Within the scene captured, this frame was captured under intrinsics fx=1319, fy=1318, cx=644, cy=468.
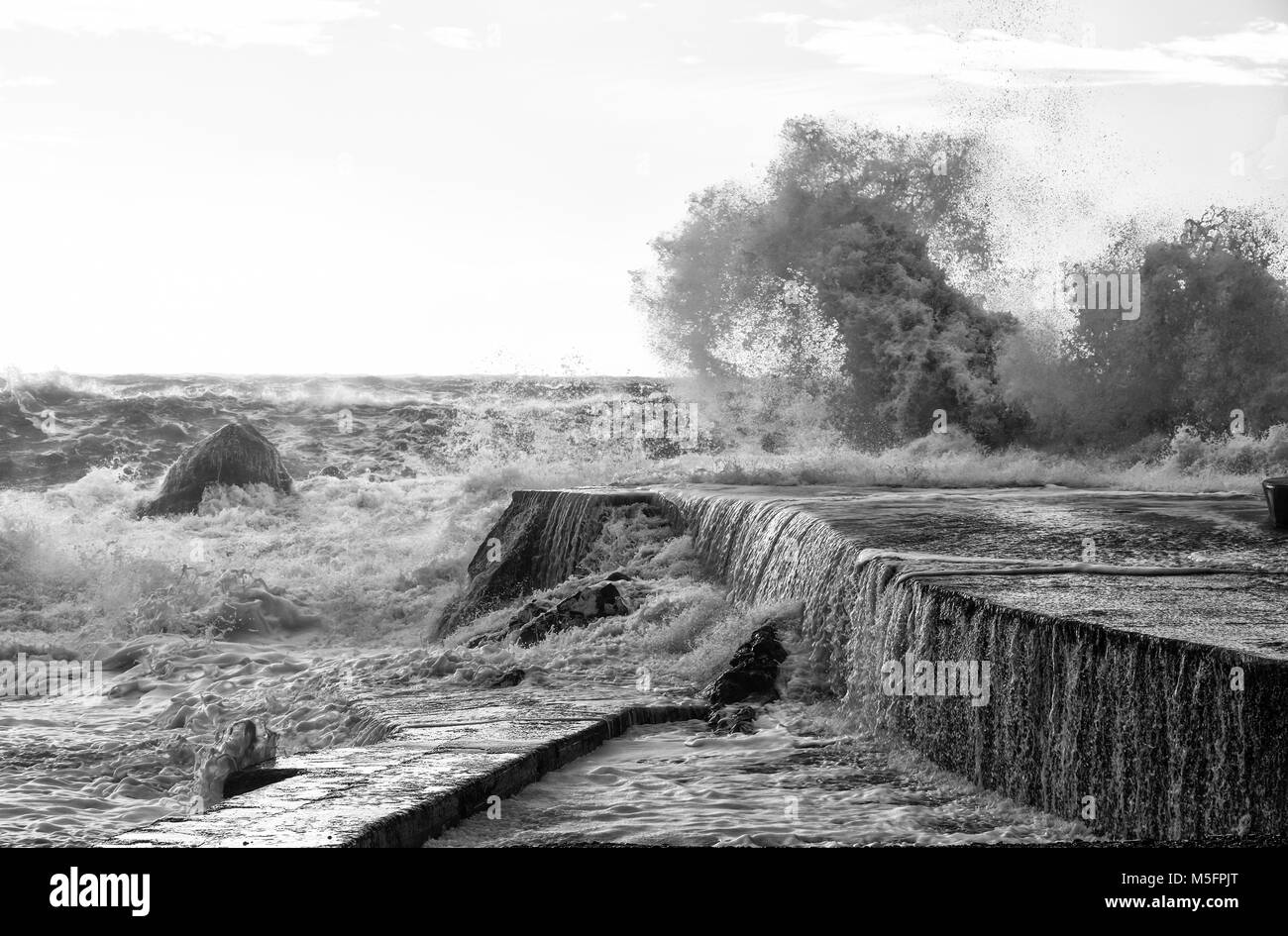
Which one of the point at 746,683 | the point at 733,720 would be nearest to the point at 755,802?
the point at 733,720

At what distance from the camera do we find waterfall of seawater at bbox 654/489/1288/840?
347cm

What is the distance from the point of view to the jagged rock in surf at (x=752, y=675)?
6023 mm

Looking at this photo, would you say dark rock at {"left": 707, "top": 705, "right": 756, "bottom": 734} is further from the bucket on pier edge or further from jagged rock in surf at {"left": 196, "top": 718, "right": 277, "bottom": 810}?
the bucket on pier edge

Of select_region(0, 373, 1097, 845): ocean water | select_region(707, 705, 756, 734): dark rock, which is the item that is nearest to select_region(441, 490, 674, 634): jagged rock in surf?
select_region(0, 373, 1097, 845): ocean water

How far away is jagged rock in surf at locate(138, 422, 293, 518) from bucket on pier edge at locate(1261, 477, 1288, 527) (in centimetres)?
1224

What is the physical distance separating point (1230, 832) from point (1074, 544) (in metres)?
3.03

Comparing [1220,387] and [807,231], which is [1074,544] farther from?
[807,231]

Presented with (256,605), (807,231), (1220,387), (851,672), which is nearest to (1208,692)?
(851,672)

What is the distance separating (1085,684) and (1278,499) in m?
3.37

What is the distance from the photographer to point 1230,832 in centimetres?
347

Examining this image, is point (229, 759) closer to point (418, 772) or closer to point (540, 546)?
point (418, 772)

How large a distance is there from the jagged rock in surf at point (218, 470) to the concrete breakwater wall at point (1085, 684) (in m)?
11.0

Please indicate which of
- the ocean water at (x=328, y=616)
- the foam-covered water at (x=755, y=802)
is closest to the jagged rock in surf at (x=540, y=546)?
the ocean water at (x=328, y=616)

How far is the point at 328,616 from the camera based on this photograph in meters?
11.8
